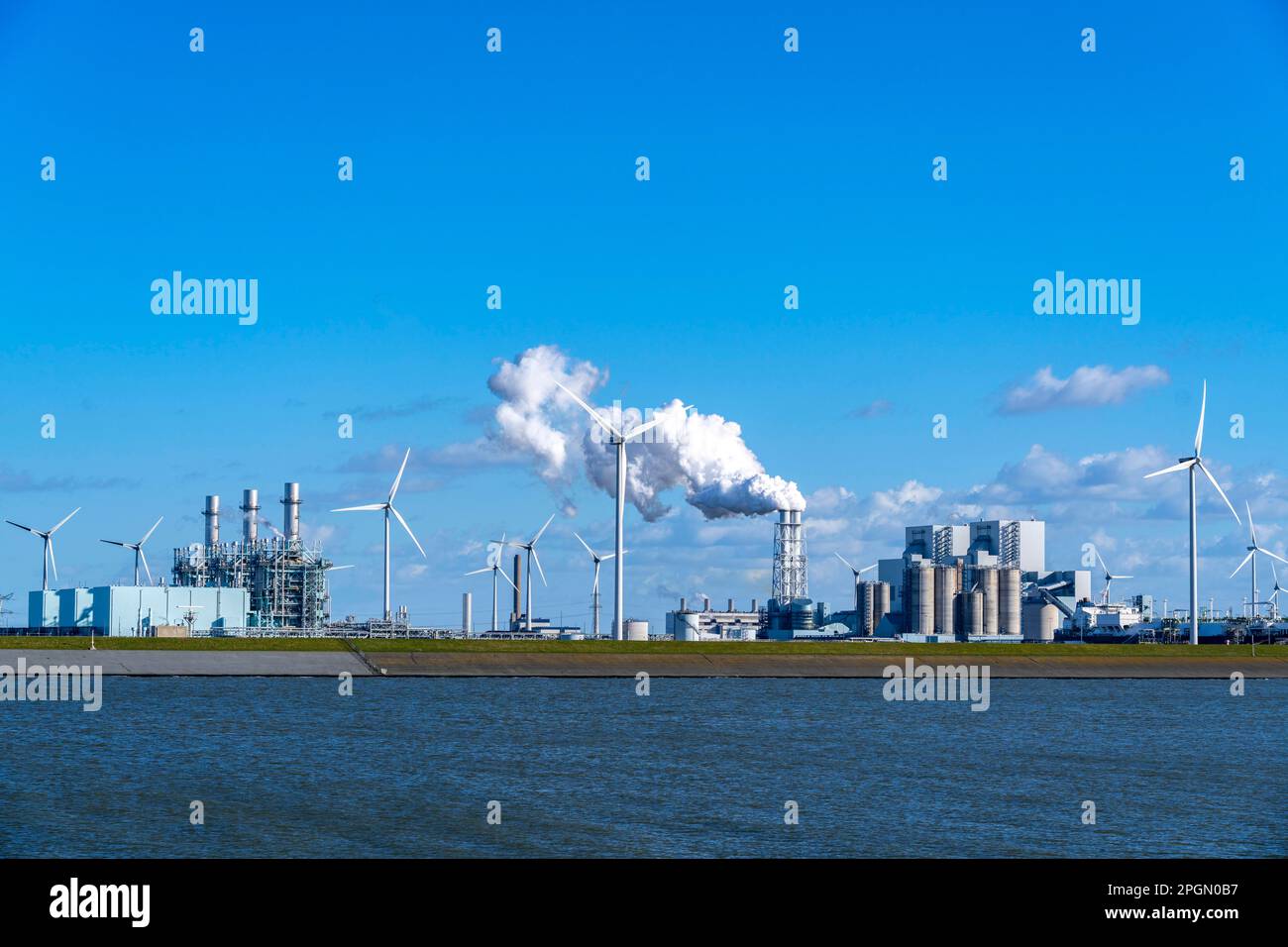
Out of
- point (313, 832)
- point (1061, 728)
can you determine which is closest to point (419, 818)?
point (313, 832)

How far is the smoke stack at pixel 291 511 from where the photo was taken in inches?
6156

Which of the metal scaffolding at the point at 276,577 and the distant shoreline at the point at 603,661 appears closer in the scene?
the distant shoreline at the point at 603,661

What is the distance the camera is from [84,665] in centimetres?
10056

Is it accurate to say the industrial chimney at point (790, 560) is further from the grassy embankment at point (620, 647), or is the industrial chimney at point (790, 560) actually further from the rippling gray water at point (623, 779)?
the rippling gray water at point (623, 779)

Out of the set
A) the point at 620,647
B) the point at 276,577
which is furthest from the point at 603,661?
the point at 276,577

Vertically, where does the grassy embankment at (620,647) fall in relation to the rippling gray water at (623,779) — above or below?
below

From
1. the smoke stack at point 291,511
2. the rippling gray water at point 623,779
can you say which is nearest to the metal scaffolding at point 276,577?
the smoke stack at point 291,511

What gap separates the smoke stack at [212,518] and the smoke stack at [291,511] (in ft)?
29.2

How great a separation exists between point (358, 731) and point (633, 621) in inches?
5055

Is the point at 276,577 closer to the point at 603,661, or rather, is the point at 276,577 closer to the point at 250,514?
the point at 250,514

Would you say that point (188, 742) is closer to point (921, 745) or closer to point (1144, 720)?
point (921, 745)
